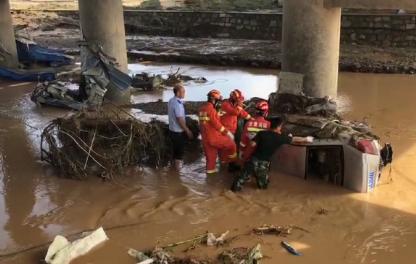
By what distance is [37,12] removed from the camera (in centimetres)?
3284

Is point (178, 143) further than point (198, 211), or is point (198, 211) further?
point (178, 143)

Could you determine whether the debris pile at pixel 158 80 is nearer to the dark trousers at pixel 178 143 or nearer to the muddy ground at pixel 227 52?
the muddy ground at pixel 227 52

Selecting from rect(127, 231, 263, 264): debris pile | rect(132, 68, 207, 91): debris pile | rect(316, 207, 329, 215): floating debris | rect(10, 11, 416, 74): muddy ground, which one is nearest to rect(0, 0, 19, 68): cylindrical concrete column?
rect(10, 11, 416, 74): muddy ground

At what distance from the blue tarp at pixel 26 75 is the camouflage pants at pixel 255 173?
11447mm

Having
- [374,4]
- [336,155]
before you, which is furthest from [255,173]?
[374,4]

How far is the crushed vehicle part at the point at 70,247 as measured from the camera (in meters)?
6.41

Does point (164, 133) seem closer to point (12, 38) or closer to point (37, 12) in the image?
point (12, 38)

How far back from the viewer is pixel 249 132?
881 centimetres

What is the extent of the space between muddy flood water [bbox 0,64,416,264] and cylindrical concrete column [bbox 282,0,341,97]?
1793 millimetres

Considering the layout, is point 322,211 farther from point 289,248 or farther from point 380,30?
point 380,30

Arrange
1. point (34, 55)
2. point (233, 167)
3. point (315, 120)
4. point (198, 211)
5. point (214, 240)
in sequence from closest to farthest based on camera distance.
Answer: point (214, 240), point (198, 211), point (233, 167), point (315, 120), point (34, 55)

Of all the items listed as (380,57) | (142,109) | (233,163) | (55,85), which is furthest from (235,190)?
(380,57)

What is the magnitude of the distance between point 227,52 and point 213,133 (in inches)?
532

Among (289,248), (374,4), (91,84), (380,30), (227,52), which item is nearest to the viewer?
(289,248)
